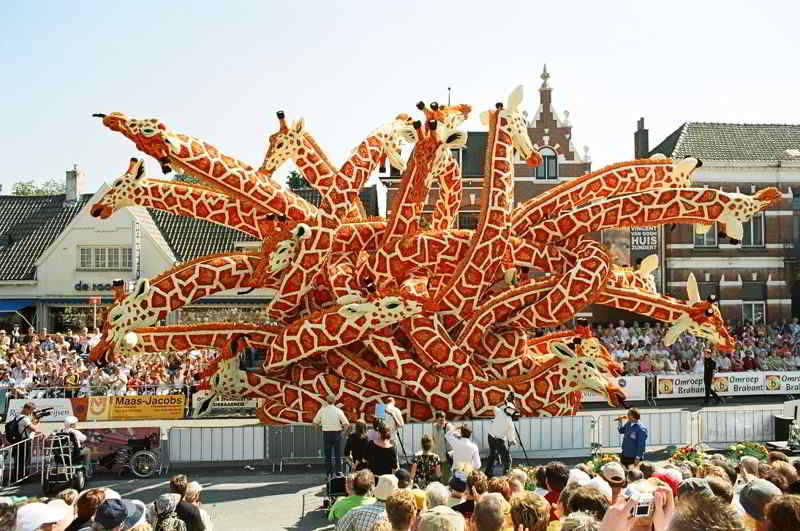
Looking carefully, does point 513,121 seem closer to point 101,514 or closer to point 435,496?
point 435,496

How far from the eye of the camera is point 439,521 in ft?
18.9

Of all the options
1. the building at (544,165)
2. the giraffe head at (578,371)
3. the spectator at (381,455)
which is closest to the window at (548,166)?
the building at (544,165)

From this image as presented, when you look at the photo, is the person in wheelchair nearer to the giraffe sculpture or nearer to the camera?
the giraffe sculpture

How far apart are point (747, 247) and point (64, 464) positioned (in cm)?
2910

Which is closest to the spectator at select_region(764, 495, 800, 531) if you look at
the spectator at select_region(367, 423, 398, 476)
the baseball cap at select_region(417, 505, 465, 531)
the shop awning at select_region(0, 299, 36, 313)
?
the baseball cap at select_region(417, 505, 465, 531)

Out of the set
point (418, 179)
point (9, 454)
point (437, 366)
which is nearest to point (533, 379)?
point (437, 366)

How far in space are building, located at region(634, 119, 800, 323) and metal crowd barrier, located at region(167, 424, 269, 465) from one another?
23.1 m

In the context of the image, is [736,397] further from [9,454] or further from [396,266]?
[9,454]

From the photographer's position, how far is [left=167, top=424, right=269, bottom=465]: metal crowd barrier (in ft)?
54.5

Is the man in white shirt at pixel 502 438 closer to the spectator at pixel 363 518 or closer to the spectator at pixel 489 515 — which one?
the spectator at pixel 363 518

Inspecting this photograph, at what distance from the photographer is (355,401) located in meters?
17.8

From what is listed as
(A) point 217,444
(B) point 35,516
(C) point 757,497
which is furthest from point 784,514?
(A) point 217,444

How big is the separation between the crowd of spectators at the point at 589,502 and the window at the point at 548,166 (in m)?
25.2

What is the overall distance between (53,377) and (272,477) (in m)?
11.7
